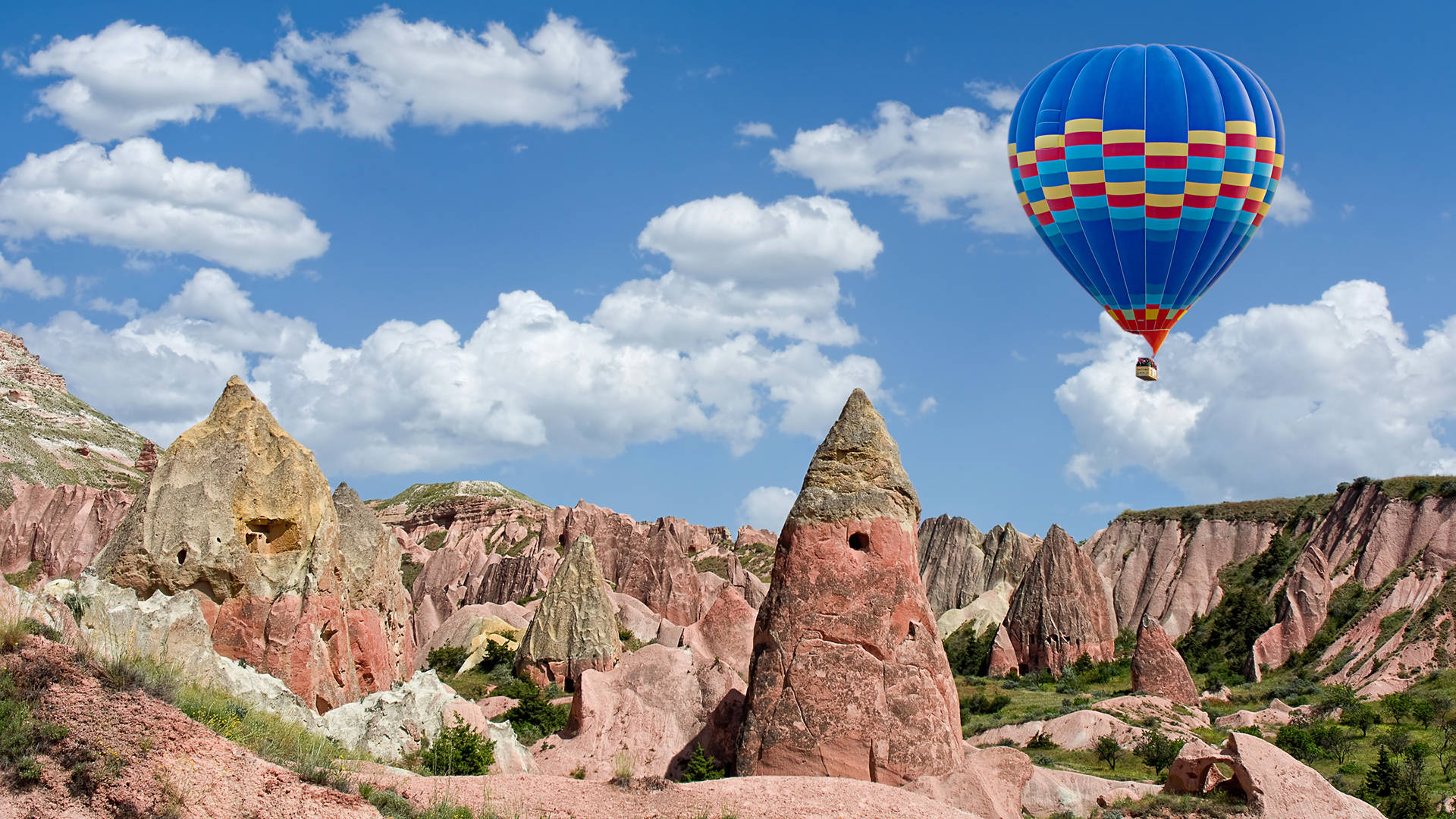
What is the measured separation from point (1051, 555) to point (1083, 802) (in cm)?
4552

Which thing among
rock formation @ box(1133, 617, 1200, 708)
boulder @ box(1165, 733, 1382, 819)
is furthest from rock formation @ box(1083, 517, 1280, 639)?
boulder @ box(1165, 733, 1382, 819)

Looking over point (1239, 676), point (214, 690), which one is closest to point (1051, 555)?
point (1239, 676)

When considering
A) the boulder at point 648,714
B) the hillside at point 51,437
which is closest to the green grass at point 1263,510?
the boulder at point 648,714

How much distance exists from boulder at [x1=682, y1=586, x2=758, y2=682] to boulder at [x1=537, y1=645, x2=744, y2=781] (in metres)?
10.7

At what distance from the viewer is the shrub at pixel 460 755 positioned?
1496 centimetres

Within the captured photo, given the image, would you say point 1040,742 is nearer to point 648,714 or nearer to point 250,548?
point 648,714

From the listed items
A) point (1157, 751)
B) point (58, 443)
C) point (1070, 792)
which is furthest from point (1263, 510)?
point (58, 443)

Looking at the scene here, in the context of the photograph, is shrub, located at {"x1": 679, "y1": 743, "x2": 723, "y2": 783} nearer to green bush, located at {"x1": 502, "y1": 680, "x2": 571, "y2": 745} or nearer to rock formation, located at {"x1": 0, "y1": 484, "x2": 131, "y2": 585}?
green bush, located at {"x1": 502, "y1": 680, "x2": 571, "y2": 745}

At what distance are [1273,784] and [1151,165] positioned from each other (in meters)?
18.8

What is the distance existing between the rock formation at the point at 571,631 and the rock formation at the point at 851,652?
20577 mm

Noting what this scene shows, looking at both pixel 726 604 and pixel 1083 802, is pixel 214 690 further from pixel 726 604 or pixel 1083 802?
pixel 726 604

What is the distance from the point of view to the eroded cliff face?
40.7 m

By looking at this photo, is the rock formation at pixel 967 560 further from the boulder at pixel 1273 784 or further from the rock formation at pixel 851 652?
the rock formation at pixel 851 652

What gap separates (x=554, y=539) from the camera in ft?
295
